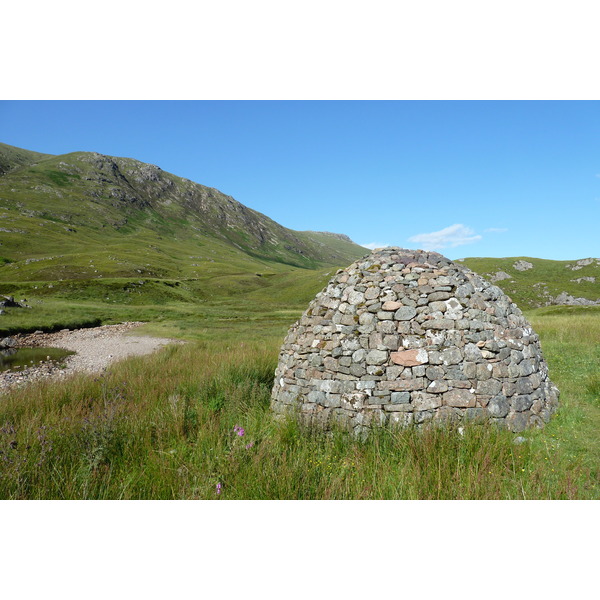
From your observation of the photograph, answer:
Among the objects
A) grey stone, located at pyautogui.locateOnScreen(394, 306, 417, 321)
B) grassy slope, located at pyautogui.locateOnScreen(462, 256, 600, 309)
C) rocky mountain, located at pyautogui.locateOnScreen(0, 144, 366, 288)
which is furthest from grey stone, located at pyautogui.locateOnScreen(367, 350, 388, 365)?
rocky mountain, located at pyautogui.locateOnScreen(0, 144, 366, 288)

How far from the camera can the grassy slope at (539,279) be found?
50000mm

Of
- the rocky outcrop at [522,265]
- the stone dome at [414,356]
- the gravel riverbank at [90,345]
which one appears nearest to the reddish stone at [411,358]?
the stone dome at [414,356]

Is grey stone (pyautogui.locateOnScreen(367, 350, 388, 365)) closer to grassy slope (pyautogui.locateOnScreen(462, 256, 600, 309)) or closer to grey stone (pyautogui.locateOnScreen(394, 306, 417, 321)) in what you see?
grey stone (pyautogui.locateOnScreen(394, 306, 417, 321))

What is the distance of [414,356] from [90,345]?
24.5 meters

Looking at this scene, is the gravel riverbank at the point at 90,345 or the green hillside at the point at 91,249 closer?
the gravel riverbank at the point at 90,345

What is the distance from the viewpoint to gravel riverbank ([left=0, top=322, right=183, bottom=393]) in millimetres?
16675

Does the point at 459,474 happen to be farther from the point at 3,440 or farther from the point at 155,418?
the point at 3,440

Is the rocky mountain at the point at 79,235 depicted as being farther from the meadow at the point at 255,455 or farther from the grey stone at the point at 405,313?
the grey stone at the point at 405,313

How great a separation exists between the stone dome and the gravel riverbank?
527 inches

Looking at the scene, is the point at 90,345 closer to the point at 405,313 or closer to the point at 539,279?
the point at 405,313

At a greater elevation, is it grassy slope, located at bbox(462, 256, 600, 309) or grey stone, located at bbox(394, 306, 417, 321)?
grassy slope, located at bbox(462, 256, 600, 309)

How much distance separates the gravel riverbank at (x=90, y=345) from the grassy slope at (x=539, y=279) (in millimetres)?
46526

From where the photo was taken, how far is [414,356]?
5941 mm

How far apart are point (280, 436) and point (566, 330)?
17039mm
